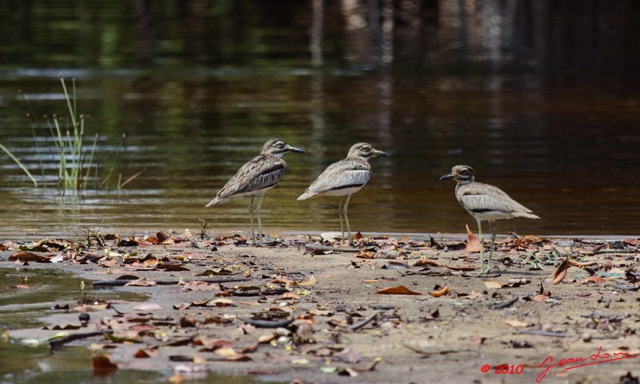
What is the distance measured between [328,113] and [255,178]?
11629mm

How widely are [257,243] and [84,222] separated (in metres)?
3.07

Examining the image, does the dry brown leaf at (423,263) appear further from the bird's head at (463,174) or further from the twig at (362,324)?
the twig at (362,324)

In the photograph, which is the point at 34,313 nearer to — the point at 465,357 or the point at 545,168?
the point at 465,357

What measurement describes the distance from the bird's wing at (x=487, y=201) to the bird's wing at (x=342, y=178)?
1721 millimetres

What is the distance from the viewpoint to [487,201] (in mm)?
10883

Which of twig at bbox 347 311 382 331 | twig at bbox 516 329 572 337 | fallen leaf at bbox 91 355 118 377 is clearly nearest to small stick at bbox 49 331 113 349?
fallen leaf at bbox 91 355 118 377

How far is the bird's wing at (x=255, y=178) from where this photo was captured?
42.6 feet

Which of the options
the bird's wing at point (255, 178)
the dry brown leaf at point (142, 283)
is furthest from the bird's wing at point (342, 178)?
the dry brown leaf at point (142, 283)

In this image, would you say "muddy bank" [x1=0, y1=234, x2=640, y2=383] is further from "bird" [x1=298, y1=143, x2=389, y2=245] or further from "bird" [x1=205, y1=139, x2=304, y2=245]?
"bird" [x1=205, y1=139, x2=304, y2=245]

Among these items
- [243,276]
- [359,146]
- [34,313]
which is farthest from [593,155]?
[34,313]

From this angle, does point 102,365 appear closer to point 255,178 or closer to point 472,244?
point 472,244

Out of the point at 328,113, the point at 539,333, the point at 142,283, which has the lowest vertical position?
the point at 539,333

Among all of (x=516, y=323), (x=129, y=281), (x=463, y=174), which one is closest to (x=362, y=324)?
(x=516, y=323)

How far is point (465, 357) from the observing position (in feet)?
26.0
